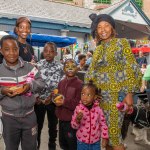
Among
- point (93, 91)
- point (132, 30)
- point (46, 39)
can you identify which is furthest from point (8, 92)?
point (132, 30)

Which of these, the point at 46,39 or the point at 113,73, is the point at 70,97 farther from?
the point at 46,39

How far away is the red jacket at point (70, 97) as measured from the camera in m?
3.51

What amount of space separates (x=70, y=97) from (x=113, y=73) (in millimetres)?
903

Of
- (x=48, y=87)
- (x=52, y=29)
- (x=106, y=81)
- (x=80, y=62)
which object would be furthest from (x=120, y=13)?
(x=106, y=81)

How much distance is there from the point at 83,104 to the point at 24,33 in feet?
4.05

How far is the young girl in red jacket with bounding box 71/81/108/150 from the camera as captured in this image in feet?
10.5

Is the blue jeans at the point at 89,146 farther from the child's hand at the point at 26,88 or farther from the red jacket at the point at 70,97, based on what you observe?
the child's hand at the point at 26,88

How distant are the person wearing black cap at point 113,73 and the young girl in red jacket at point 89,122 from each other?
0.26 metres

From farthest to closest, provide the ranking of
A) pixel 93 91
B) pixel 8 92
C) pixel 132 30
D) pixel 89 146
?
pixel 132 30 → pixel 89 146 → pixel 93 91 → pixel 8 92

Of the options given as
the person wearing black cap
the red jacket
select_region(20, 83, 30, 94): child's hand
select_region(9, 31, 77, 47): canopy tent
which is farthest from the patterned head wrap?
select_region(9, 31, 77, 47): canopy tent

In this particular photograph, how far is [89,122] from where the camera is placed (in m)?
3.22

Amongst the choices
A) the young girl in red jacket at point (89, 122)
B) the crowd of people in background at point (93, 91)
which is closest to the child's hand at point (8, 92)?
the crowd of people in background at point (93, 91)

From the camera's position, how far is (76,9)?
16062 millimetres

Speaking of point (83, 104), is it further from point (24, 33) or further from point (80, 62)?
point (80, 62)
